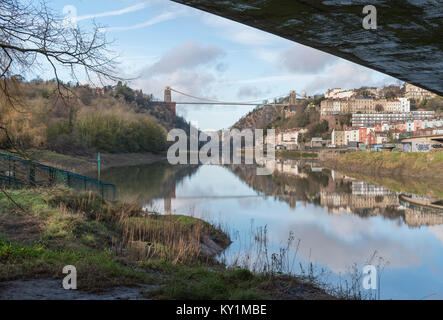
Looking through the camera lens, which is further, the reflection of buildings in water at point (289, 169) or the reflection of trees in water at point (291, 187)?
the reflection of buildings in water at point (289, 169)

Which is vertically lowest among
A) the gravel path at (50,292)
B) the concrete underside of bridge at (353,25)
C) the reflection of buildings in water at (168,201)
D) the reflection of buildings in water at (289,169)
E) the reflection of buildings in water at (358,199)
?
the reflection of buildings in water at (358,199)

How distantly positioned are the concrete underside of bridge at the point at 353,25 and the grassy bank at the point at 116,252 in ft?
10.4

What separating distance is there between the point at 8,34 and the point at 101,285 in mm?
3931

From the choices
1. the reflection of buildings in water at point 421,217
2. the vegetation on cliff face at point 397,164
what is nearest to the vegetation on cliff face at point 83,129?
the reflection of buildings in water at point 421,217

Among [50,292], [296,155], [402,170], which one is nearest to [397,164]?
[402,170]

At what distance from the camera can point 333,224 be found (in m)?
18.0

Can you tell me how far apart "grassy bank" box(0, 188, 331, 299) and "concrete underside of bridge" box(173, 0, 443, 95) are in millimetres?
3164

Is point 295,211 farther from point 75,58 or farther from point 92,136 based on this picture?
point 92,136

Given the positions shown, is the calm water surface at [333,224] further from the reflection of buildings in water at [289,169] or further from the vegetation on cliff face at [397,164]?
the reflection of buildings in water at [289,169]

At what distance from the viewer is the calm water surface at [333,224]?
1046 centimetres

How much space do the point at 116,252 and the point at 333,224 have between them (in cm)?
1218

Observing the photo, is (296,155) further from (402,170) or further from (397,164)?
(402,170)

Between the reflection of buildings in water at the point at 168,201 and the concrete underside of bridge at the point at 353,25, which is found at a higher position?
the concrete underside of bridge at the point at 353,25

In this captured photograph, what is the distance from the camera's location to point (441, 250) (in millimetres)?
13570
